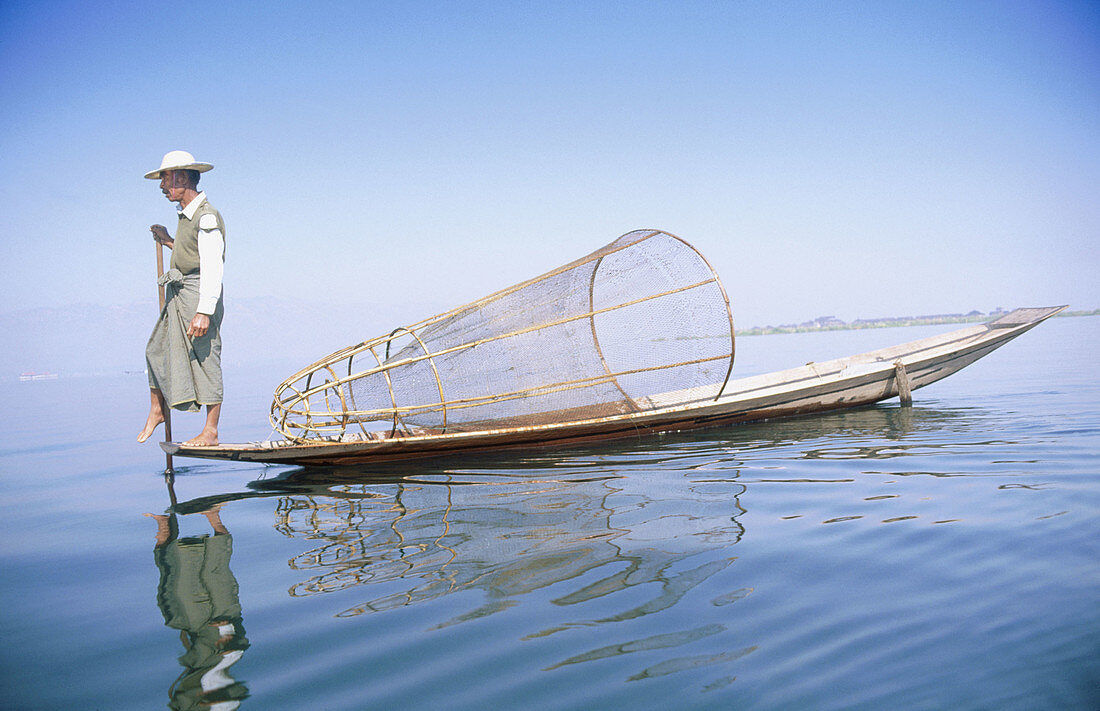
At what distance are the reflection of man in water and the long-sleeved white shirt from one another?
1676 millimetres

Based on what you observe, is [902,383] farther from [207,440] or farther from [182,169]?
[182,169]

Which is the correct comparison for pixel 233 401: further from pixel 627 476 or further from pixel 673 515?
pixel 673 515

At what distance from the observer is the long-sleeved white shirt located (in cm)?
539

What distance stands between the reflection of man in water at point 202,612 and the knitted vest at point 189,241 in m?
2.05

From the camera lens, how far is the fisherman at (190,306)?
214 inches

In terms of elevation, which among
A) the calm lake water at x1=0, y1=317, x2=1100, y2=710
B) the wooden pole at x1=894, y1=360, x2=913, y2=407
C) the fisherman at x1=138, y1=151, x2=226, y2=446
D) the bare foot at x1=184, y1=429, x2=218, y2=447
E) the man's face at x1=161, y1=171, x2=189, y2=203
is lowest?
the calm lake water at x1=0, y1=317, x2=1100, y2=710

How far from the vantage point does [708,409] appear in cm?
748

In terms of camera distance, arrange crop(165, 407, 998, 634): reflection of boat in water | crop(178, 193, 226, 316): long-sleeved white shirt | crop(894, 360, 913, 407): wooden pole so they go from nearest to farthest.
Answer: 1. crop(165, 407, 998, 634): reflection of boat in water
2. crop(178, 193, 226, 316): long-sleeved white shirt
3. crop(894, 360, 913, 407): wooden pole

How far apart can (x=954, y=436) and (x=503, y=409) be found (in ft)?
13.0

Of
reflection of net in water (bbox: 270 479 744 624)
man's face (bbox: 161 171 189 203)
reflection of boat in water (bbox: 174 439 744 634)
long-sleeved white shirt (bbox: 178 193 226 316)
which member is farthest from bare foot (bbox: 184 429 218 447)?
man's face (bbox: 161 171 189 203)

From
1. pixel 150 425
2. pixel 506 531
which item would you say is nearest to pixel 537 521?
pixel 506 531

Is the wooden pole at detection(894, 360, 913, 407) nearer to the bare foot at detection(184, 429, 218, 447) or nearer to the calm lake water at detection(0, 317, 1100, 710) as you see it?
the calm lake water at detection(0, 317, 1100, 710)

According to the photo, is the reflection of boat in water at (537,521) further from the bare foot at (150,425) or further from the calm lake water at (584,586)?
the bare foot at (150,425)

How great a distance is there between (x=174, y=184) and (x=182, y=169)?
0.13m
